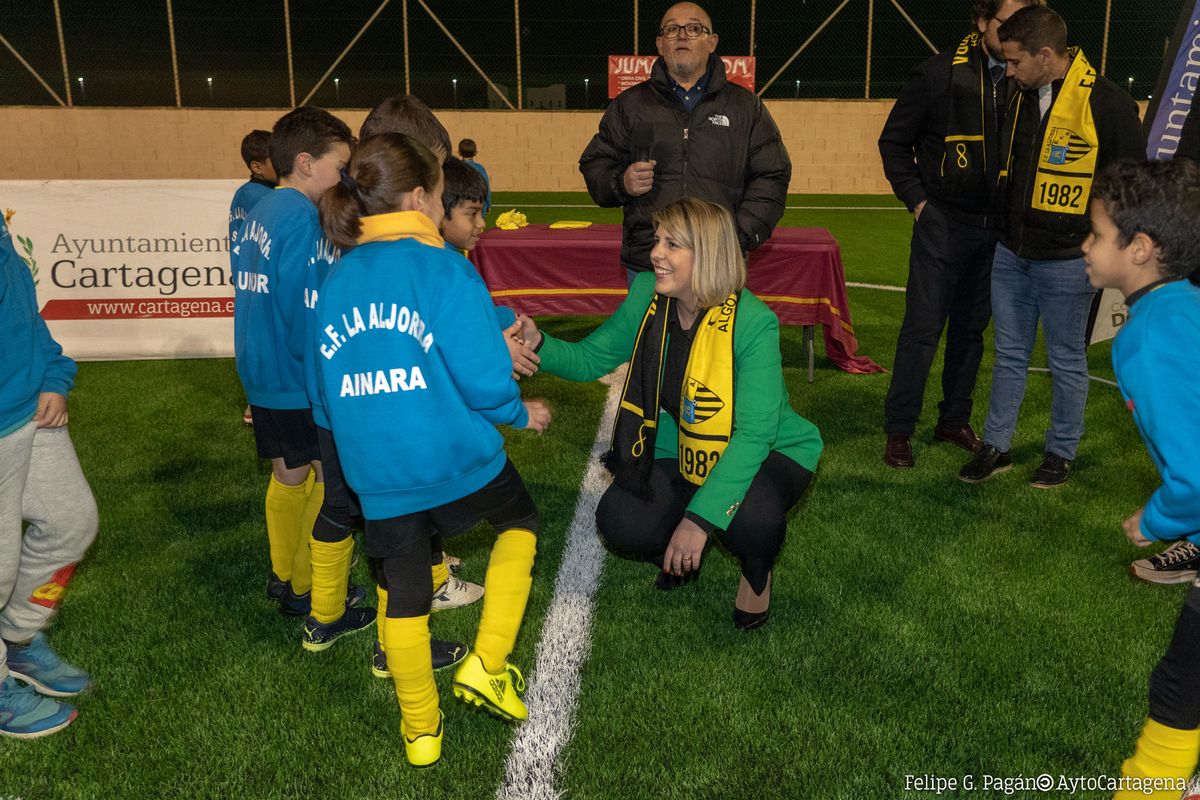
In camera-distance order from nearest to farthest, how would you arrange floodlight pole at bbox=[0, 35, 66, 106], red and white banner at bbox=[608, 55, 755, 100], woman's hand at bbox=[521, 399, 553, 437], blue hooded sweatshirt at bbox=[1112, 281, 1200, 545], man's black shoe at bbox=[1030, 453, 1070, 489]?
blue hooded sweatshirt at bbox=[1112, 281, 1200, 545] → woman's hand at bbox=[521, 399, 553, 437] → man's black shoe at bbox=[1030, 453, 1070, 489] → floodlight pole at bbox=[0, 35, 66, 106] → red and white banner at bbox=[608, 55, 755, 100]

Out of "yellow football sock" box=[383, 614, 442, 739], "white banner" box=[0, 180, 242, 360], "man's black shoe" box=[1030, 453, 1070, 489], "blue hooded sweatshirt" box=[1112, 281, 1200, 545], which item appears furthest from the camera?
"white banner" box=[0, 180, 242, 360]

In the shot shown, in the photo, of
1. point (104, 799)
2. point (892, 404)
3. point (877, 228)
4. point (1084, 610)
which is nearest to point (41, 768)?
point (104, 799)

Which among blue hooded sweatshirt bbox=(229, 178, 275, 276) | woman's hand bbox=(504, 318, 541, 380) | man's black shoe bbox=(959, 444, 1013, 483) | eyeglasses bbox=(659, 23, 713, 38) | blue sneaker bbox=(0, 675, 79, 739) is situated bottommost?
man's black shoe bbox=(959, 444, 1013, 483)

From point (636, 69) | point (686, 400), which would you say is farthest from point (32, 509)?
point (636, 69)

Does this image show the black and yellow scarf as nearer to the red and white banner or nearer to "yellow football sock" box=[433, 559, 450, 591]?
"yellow football sock" box=[433, 559, 450, 591]

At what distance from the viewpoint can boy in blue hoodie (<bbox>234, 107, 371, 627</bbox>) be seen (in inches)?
127

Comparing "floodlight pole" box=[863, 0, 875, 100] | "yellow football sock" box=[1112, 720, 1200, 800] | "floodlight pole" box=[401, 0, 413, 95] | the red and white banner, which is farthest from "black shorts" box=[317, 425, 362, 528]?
"floodlight pole" box=[863, 0, 875, 100]

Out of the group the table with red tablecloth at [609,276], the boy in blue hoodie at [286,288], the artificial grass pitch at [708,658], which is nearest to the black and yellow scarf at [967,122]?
the artificial grass pitch at [708,658]

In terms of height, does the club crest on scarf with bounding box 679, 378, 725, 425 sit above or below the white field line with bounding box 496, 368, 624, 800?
above

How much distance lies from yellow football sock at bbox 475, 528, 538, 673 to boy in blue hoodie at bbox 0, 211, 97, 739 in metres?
1.34

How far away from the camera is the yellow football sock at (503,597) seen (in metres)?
2.84

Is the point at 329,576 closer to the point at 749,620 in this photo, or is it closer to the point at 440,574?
the point at 440,574

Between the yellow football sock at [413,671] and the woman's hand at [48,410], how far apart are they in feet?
3.90

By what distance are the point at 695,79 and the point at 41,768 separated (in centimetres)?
393
